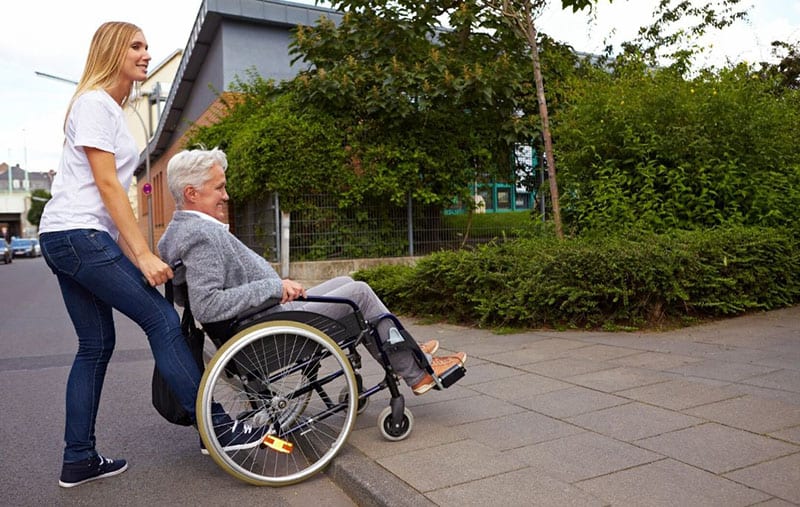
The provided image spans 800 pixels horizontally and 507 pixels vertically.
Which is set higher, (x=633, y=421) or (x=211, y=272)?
(x=211, y=272)

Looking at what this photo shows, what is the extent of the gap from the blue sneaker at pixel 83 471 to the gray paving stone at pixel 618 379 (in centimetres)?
286

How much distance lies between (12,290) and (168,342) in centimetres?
1826

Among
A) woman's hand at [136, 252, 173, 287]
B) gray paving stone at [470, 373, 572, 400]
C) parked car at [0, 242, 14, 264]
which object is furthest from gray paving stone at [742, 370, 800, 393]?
parked car at [0, 242, 14, 264]

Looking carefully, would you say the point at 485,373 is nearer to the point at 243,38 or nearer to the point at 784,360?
the point at 784,360

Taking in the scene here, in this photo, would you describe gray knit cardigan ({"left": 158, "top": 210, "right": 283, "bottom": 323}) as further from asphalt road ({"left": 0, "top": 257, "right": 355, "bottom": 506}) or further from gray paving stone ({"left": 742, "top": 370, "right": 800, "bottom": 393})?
gray paving stone ({"left": 742, "top": 370, "right": 800, "bottom": 393})

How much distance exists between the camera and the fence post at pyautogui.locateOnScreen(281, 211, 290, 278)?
13.0 metres

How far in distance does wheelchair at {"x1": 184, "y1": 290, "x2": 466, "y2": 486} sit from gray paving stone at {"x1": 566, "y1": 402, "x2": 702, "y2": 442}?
0.95 m

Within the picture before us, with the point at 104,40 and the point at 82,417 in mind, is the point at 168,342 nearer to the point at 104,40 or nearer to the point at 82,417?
the point at 82,417

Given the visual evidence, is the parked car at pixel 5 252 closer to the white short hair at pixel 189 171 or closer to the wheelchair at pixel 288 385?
the white short hair at pixel 189 171

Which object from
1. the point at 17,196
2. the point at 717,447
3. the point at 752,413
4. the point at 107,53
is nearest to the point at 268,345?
the point at 107,53

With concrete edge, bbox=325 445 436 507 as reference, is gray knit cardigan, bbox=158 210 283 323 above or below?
above

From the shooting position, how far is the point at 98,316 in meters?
3.35

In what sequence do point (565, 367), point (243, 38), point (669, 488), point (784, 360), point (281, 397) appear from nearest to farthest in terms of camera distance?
point (669, 488) → point (281, 397) → point (784, 360) → point (565, 367) → point (243, 38)

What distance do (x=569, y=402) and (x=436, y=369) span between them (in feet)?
3.15
